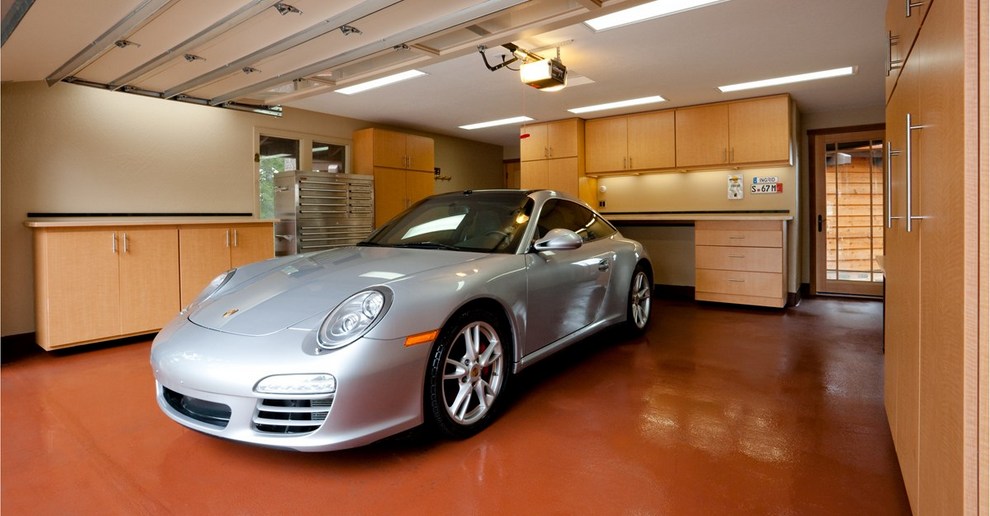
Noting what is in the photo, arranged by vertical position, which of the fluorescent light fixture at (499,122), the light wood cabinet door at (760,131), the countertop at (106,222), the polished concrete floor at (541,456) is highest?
the fluorescent light fixture at (499,122)

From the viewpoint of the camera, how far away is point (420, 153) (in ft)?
22.7

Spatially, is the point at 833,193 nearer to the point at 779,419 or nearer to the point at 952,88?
the point at 779,419

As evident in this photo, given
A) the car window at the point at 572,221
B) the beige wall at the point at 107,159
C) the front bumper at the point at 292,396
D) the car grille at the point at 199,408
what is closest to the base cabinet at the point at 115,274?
the beige wall at the point at 107,159

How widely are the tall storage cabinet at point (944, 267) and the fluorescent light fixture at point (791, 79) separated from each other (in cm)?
365

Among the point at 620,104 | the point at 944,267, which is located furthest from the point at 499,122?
the point at 944,267

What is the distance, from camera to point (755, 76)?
15.5 ft

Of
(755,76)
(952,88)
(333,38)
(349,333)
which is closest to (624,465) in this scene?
(349,333)

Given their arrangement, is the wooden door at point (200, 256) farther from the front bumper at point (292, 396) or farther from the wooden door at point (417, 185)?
the front bumper at point (292, 396)

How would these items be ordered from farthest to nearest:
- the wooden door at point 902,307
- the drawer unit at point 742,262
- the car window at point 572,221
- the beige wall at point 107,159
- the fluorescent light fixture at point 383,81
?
1. the drawer unit at point 742,262
2. the fluorescent light fixture at point 383,81
3. the beige wall at point 107,159
4. the car window at point 572,221
5. the wooden door at point 902,307

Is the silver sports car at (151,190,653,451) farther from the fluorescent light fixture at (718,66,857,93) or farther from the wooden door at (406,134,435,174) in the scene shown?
the wooden door at (406,134,435,174)

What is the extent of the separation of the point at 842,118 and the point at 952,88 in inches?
245

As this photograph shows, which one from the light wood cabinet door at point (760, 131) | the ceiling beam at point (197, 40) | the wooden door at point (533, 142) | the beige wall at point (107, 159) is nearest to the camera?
the ceiling beam at point (197, 40)

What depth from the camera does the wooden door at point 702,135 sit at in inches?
226

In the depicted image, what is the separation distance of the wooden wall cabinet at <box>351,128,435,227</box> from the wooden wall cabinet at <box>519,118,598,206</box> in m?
1.43
